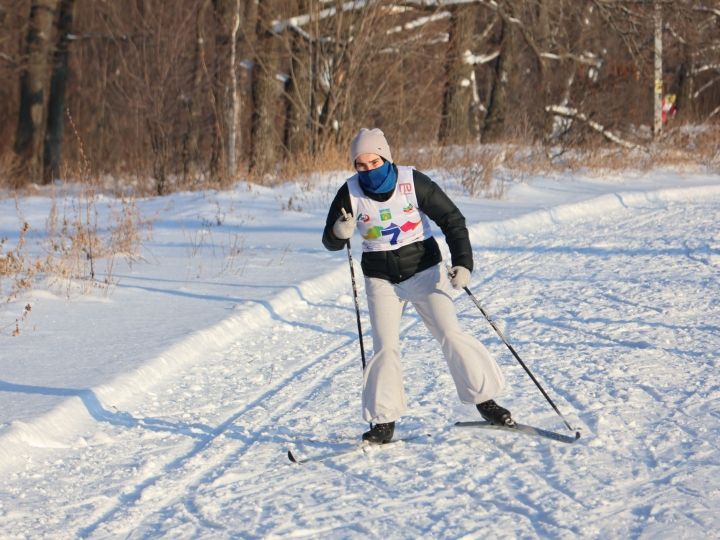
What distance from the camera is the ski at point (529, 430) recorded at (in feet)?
19.1

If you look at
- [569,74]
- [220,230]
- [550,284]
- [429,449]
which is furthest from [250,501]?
[569,74]

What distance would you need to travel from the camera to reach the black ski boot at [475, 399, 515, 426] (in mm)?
6039

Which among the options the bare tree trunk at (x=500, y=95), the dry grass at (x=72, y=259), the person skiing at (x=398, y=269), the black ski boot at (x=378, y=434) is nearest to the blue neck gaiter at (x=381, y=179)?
the person skiing at (x=398, y=269)

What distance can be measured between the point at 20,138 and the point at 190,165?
7.78 metres

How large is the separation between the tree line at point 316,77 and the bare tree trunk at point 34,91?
0.13 ft

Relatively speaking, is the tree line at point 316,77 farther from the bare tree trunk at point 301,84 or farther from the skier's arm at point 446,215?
the skier's arm at point 446,215

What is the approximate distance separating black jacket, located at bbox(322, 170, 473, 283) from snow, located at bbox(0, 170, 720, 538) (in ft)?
3.04

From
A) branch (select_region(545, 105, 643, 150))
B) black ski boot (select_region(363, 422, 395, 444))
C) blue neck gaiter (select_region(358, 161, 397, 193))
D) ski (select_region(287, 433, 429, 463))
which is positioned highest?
branch (select_region(545, 105, 643, 150))

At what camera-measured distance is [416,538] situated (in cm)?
455

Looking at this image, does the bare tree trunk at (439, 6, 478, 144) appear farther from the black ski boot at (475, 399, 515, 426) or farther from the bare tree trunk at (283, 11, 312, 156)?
the black ski boot at (475, 399, 515, 426)

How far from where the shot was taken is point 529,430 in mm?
5961

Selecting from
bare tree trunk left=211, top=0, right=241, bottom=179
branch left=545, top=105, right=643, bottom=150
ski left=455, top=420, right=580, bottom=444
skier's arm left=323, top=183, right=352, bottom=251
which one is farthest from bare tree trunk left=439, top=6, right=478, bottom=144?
ski left=455, top=420, right=580, bottom=444

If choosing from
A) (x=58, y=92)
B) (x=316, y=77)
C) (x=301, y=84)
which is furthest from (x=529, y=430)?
(x=58, y=92)

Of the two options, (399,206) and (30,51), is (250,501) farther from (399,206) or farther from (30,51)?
(30,51)
